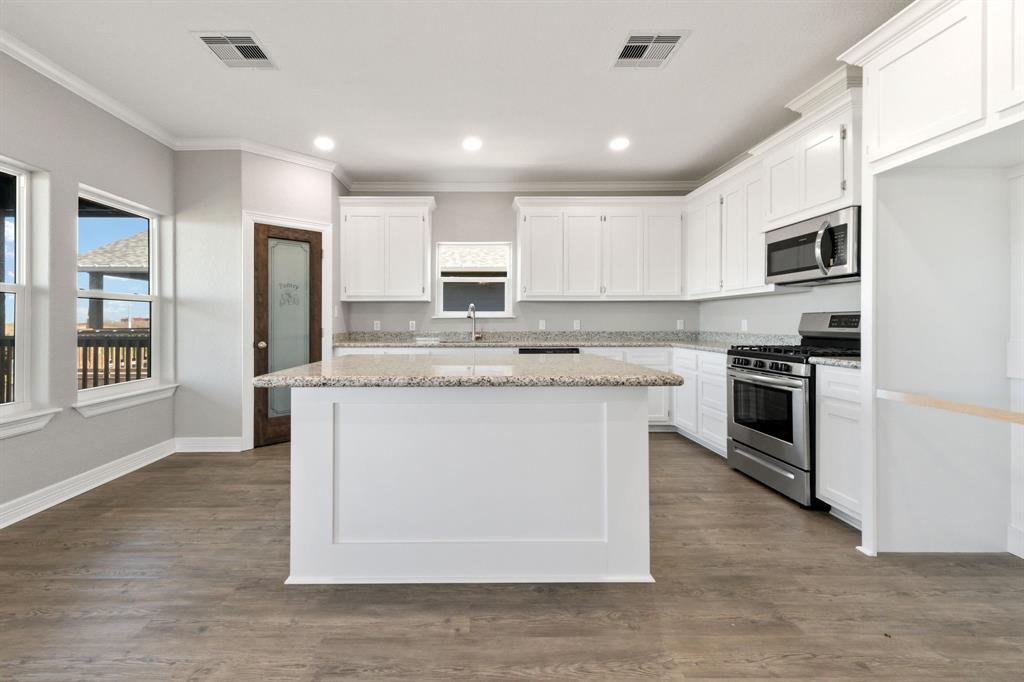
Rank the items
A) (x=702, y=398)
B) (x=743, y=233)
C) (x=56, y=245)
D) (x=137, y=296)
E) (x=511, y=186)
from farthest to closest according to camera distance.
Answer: (x=511, y=186) → (x=702, y=398) → (x=743, y=233) → (x=137, y=296) → (x=56, y=245)

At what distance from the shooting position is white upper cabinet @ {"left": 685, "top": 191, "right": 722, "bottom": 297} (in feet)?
15.3

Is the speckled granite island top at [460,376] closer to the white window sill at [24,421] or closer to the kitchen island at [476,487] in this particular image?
the kitchen island at [476,487]

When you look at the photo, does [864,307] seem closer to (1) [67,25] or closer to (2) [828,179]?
(2) [828,179]

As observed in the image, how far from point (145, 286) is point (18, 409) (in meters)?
1.47

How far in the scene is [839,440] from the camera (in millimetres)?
2781

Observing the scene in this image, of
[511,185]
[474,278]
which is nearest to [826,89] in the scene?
[511,185]

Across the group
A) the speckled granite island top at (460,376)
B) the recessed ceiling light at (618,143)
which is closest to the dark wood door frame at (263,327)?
the speckled granite island top at (460,376)

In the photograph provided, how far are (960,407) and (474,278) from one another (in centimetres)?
449

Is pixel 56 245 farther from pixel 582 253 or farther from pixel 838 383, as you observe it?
pixel 838 383

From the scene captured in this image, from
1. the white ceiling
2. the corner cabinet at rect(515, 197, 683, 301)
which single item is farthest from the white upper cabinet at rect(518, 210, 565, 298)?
the white ceiling

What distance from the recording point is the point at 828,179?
122 inches

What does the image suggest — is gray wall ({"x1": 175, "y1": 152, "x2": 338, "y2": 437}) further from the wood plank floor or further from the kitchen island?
the kitchen island

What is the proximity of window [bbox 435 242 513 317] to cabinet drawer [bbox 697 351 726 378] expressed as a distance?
84.9 inches

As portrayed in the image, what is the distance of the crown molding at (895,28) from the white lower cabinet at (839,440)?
5.29ft
